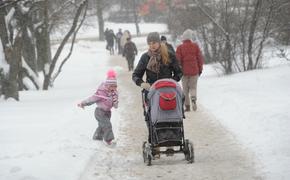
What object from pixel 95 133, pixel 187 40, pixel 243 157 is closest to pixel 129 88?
pixel 187 40

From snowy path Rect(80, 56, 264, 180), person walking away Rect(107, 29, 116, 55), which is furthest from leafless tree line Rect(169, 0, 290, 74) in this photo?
person walking away Rect(107, 29, 116, 55)

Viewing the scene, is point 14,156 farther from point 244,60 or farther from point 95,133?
point 244,60

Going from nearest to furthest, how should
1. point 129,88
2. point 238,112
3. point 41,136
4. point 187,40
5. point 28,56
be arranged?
point 41,136
point 238,112
point 187,40
point 129,88
point 28,56

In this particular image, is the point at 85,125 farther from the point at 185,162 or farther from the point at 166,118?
the point at 166,118

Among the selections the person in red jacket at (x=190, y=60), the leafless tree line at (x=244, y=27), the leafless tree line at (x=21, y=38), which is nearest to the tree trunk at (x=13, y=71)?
the leafless tree line at (x=21, y=38)

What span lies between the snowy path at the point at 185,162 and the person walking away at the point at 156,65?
1.79 ft

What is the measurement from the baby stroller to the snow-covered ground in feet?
3.44

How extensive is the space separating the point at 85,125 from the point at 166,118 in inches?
136

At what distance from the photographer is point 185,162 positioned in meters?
8.48

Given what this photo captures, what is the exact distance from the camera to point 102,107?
9789 mm

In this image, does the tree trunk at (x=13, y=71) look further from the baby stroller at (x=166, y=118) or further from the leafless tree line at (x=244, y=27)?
the baby stroller at (x=166, y=118)

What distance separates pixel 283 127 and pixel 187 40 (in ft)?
12.9

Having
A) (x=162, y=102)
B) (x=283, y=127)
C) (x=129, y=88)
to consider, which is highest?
(x=162, y=102)

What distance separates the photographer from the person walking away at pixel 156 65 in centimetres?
868
